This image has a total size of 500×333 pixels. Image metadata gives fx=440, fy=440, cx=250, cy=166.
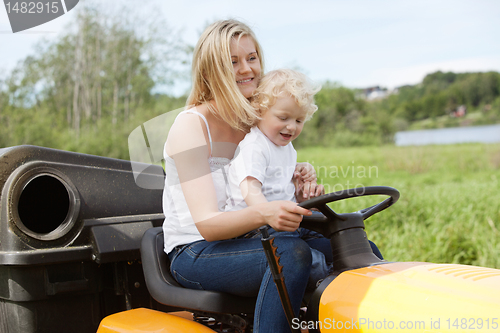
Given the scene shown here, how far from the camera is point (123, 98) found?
63.2 ft

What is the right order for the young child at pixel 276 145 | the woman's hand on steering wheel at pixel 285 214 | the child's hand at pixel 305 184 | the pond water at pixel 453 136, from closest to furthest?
1. the woman's hand on steering wheel at pixel 285 214
2. the young child at pixel 276 145
3. the child's hand at pixel 305 184
4. the pond water at pixel 453 136

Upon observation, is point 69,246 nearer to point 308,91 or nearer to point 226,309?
point 226,309

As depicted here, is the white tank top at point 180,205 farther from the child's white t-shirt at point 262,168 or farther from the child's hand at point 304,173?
the child's hand at point 304,173

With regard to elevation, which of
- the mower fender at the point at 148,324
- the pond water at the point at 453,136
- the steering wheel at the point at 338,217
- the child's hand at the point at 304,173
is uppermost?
the child's hand at the point at 304,173

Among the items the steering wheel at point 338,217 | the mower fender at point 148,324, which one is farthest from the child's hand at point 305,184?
the mower fender at point 148,324

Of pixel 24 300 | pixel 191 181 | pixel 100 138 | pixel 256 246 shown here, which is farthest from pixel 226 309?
pixel 100 138

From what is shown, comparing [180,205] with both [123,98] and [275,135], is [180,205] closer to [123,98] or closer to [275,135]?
[275,135]

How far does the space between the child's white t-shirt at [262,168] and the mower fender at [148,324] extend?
408 millimetres

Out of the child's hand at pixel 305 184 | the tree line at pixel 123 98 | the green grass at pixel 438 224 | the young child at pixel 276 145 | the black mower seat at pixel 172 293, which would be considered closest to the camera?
the black mower seat at pixel 172 293

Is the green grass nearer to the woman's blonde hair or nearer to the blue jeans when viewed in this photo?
the woman's blonde hair

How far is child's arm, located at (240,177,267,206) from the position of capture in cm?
140

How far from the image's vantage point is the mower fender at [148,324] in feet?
4.74

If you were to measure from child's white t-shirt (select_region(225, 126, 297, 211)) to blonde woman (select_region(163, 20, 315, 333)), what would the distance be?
0.05m

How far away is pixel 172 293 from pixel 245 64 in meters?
0.86
